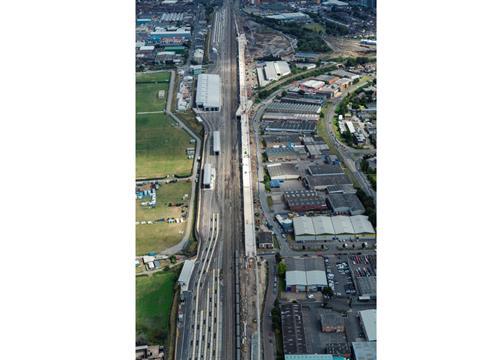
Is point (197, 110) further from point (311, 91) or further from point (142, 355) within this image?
point (142, 355)

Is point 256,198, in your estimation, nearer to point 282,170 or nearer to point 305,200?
point 305,200

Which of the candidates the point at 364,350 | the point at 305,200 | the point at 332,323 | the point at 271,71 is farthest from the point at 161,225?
the point at 271,71

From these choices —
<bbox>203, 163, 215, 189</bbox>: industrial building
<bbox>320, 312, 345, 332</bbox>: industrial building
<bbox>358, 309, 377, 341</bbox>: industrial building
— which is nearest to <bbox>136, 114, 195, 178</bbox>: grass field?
<bbox>203, 163, 215, 189</bbox>: industrial building

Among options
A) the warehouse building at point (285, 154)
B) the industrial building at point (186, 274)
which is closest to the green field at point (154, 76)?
the warehouse building at point (285, 154)

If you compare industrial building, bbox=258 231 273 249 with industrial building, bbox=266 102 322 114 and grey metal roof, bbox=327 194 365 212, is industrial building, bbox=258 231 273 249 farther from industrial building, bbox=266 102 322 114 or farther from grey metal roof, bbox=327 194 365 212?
industrial building, bbox=266 102 322 114

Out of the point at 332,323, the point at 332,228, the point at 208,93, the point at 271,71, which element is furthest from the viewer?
the point at 271,71

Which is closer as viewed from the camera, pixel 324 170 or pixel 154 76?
pixel 324 170

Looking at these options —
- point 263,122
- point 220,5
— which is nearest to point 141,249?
point 263,122
